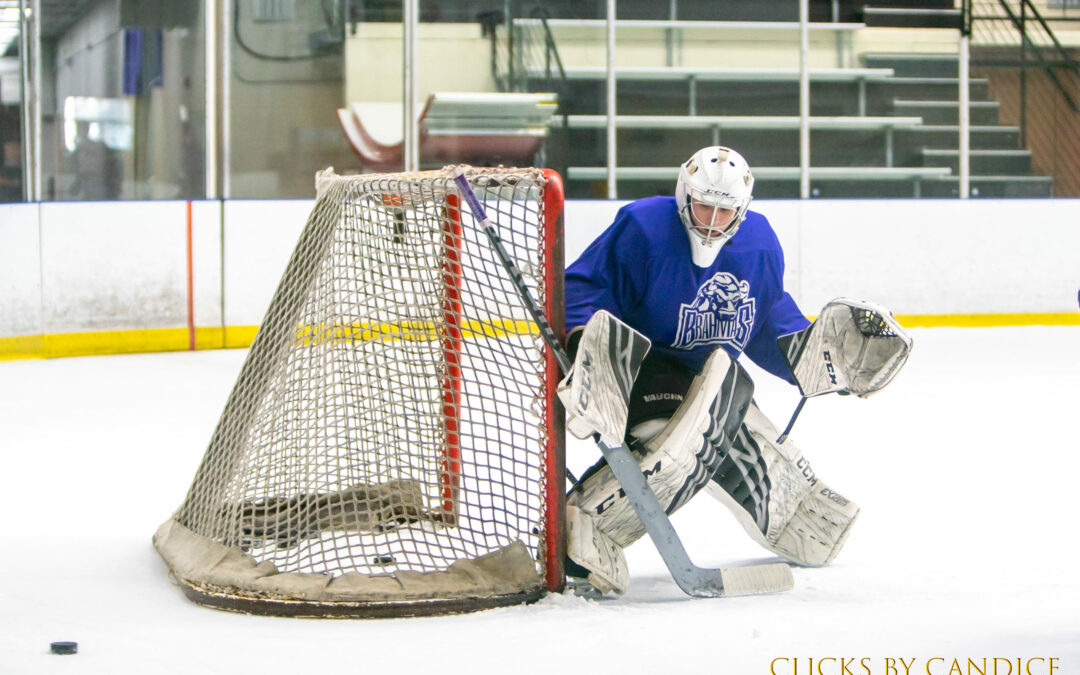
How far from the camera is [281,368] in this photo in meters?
2.37

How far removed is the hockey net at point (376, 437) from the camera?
2107mm

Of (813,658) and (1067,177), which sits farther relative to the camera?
(1067,177)

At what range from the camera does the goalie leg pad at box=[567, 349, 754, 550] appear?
215 centimetres

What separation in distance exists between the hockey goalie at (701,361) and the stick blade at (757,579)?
0.52ft

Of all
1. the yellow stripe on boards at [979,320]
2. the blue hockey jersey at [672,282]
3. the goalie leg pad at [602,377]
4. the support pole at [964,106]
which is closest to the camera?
the goalie leg pad at [602,377]

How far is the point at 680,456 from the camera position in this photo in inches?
85.0

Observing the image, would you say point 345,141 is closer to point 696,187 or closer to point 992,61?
point 992,61

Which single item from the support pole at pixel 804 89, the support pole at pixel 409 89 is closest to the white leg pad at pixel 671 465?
the support pole at pixel 409 89

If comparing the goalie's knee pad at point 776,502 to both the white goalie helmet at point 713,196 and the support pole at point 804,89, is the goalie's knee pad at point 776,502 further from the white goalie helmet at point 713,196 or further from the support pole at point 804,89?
the support pole at point 804,89

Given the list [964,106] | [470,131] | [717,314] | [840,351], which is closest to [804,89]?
[964,106]

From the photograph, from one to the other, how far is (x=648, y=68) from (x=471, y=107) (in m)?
1.07

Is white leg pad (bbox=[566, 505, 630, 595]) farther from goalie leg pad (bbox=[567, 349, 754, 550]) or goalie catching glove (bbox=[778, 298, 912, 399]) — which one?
goalie catching glove (bbox=[778, 298, 912, 399])

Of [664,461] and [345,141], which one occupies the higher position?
[345,141]

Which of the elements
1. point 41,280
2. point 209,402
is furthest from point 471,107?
point 209,402
